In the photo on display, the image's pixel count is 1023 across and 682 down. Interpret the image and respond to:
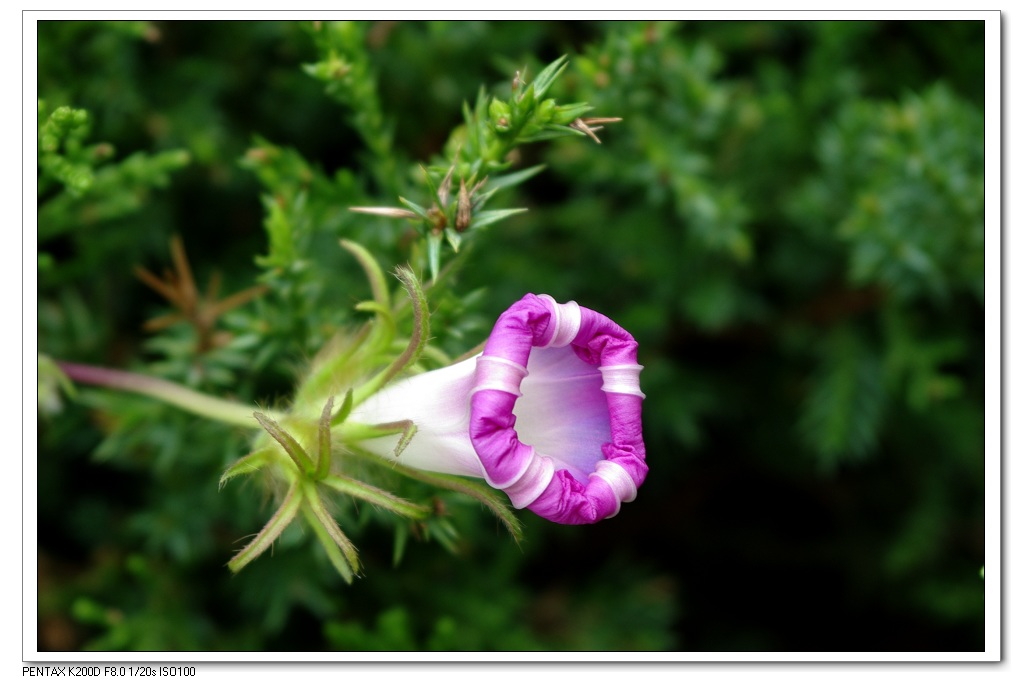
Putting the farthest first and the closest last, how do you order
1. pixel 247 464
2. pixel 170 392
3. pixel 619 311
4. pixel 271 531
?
pixel 619 311
pixel 170 392
pixel 247 464
pixel 271 531

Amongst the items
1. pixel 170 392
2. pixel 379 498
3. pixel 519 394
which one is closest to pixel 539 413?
pixel 519 394

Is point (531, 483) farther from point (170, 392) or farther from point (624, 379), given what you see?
point (170, 392)

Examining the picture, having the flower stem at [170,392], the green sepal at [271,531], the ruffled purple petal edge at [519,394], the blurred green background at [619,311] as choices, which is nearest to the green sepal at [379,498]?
the green sepal at [271,531]

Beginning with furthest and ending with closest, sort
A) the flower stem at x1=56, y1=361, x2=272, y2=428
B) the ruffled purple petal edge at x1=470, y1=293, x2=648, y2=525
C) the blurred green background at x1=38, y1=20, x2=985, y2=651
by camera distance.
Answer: the blurred green background at x1=38, y1=20, x2=985, y2=651 < the flower stem at x1=56, y1=361, x2=272, y2=428 < the ruffled purple petal edge at x1=470, y1=293, x2=648, y2=525

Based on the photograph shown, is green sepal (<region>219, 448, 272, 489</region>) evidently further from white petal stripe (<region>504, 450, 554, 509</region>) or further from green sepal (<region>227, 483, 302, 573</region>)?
white petal stripe (<region>504, 450, 554, 509</region>)

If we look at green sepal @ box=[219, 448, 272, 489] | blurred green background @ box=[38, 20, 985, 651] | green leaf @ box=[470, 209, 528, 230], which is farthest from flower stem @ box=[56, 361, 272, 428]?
green leaf @ box=[470, 209, 528, 230]
